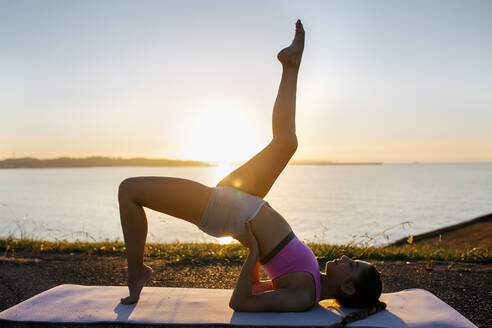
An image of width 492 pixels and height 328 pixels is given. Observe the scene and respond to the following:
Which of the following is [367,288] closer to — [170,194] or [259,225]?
[259,225]

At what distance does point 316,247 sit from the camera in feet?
15.9

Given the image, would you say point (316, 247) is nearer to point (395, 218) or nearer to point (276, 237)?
point (276, 237)

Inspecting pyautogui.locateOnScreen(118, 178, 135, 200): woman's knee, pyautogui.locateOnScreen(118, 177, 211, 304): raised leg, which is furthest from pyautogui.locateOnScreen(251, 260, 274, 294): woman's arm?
pyautogui.locateOnScreen(118, 178, 135, 200): woman's knee

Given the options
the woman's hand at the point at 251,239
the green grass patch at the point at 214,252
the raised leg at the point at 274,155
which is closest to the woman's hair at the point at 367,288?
the woman's hand at the point at 251,239

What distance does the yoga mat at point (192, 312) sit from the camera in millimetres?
2285

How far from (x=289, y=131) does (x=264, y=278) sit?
7.29 ft

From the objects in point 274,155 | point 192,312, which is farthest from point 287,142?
point 192,312

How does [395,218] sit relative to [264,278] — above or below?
below

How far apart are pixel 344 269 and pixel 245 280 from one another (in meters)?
0.73

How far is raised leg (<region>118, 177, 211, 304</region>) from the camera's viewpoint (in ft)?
7.70

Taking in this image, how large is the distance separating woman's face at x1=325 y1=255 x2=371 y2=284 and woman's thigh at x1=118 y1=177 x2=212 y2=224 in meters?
1.03

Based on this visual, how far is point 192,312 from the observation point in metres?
2.46

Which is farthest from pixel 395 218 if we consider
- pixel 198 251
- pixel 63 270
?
pixel 63 270

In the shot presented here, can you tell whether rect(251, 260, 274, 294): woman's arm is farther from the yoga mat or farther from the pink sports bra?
the pink sports bra
